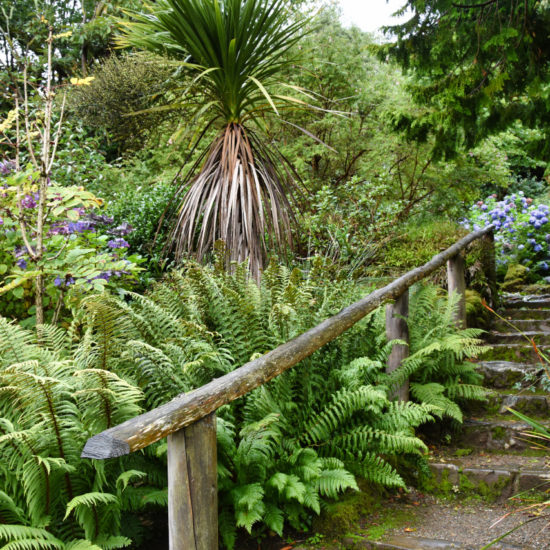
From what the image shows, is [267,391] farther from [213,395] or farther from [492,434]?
[492,434]

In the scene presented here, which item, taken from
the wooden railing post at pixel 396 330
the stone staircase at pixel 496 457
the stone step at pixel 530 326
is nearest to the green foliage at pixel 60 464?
the stone staircase at pixel 496 457

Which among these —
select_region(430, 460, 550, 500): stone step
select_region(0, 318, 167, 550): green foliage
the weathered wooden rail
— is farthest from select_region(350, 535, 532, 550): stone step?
select_region(0, 318, 167, 550): green foliage

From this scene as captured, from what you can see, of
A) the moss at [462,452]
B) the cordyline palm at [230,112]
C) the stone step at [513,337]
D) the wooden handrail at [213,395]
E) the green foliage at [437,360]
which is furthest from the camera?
the stone step at [513,337]

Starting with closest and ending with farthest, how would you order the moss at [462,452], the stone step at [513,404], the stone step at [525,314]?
the moss at [462,452]
the stone step at [513,404]
the stone step at [525,314]

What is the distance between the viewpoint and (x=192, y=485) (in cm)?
152

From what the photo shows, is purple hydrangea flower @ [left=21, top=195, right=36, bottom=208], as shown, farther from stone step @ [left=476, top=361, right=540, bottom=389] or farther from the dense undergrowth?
stone step @ [left=476, top=361, right=540, bottom=389]

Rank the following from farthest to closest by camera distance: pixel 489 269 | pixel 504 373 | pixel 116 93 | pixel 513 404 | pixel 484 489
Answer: pixel 116 93, pixel 489 269, pixel 504 373, pixel 513 404, pixel 484 489

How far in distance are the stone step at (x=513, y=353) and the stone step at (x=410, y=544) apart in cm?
226

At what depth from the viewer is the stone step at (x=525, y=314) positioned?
4.87 m

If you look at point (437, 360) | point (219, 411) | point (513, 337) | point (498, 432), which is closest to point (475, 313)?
point (513, 337)

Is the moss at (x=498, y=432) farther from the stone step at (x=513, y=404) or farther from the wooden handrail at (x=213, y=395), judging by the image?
the wooden handrail at (x=213, y=395)

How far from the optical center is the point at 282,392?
2389mm

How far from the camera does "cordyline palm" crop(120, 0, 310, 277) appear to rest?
13.3 ft

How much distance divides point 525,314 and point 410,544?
11.5ft
